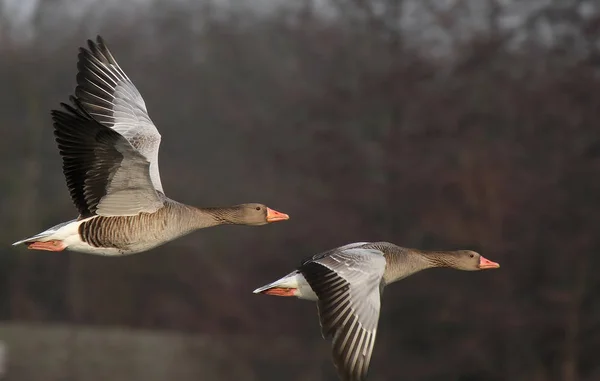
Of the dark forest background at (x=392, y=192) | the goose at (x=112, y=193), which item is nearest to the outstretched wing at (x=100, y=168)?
the goose at (x=112, y=193)

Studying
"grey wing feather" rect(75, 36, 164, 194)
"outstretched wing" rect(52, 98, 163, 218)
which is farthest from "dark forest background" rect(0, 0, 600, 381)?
"outstretched wing" rect(52, 98, 163, 218)

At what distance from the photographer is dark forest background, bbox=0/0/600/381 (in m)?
25.8

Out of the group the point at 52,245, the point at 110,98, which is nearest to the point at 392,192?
the point at 110,98

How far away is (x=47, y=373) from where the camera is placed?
81.4 feet

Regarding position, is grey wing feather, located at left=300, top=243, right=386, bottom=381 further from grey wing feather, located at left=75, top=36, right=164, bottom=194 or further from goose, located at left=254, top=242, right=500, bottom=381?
grey wing feather, located at left=75, top=36, right=164, bottom=194

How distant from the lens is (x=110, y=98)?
11648mm

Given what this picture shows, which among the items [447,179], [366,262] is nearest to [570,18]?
[447,179]

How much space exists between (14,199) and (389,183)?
1025cm

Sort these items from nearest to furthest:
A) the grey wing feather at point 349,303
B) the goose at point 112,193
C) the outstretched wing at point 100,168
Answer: the grey wing feather at point 349,303
the outstretched wing at point 100,168
the goose at point 112,193

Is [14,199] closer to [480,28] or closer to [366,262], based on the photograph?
[480,28]

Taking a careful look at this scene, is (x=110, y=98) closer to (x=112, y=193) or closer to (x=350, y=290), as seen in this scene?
(x=112, y=193)

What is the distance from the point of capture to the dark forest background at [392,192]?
25797 millimetres

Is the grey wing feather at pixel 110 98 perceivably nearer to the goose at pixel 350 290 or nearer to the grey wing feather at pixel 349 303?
the goose at pixel 350 290

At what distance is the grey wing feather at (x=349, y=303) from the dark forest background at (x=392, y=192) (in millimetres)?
15788
